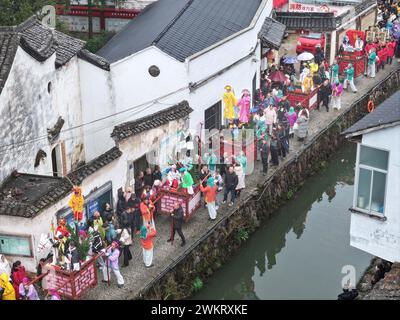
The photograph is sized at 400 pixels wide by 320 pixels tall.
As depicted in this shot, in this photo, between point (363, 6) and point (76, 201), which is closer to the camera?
point (76, 201)

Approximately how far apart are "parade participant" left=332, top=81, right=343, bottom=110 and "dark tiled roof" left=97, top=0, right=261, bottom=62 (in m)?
4.65

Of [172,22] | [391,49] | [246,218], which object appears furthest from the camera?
[391,49]

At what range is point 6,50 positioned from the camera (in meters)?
20.7

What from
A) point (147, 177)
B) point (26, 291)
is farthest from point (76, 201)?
point (147, 177)

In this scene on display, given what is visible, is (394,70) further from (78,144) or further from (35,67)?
(35,67)

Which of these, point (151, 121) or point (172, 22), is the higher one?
point (172, 22)

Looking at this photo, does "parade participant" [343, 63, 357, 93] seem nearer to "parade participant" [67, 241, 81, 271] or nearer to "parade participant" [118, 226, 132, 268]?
"parade participant" [118, 226, 132, 268]

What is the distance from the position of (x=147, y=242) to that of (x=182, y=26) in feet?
34.7

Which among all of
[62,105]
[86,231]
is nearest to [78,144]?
[62,105]

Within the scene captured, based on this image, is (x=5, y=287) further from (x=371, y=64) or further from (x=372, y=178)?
(x=371, y=64)

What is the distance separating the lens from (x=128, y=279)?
19.8 meters

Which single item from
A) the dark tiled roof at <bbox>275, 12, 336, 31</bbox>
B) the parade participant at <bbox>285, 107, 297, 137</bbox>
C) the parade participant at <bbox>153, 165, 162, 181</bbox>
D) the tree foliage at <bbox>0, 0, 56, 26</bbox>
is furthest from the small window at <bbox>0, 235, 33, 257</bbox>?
the dark tiled roof at <bbox>275, 12, 336, 31</bbox>

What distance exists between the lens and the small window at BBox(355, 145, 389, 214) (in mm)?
17297

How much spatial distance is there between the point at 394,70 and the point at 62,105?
19.9 m
